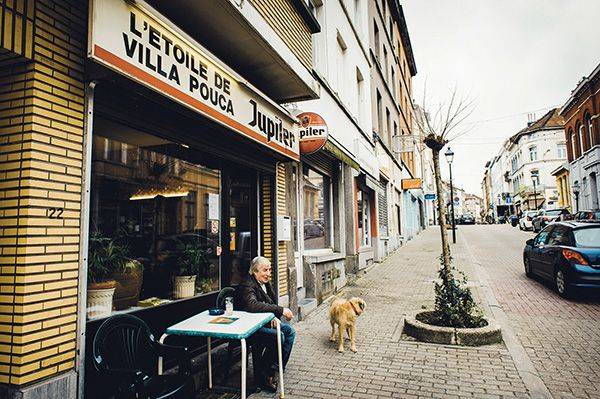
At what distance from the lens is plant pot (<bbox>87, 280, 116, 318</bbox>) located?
11.8 feet

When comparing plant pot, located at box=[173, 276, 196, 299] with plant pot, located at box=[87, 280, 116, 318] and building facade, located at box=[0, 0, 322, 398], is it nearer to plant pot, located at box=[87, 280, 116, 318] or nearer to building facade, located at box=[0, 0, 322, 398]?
building facade, located at box=[0, 0, 322, 398]

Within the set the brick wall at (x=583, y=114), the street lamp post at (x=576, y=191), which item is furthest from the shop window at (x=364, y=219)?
the street lamp post at (x=576, y=191)

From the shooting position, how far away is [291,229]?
7227 mm

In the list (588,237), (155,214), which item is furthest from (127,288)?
(588,237)

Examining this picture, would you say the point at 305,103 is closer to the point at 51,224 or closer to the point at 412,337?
the point at 412,337

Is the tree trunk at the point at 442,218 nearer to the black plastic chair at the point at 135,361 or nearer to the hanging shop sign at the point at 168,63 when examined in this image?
the hanging shop sign at the point at 168,63

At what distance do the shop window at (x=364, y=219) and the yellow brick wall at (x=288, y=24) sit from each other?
269 inches

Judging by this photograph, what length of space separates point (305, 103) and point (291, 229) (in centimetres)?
290

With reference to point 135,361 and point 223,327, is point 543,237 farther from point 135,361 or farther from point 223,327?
point 135,361

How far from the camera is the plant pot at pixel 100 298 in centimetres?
359

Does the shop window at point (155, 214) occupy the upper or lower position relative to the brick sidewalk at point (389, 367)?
upper

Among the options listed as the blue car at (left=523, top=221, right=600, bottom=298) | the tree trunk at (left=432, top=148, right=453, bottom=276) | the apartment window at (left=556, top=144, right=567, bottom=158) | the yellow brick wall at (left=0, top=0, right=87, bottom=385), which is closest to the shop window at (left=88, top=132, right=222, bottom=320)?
the yellow brick wall at (left=0, top=0, right=87, bottom=385)

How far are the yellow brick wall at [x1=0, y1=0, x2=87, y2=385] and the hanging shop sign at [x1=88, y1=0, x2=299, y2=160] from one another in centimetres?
48

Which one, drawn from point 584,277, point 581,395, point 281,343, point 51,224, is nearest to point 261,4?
point 51,224
